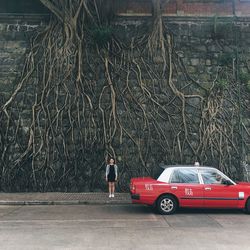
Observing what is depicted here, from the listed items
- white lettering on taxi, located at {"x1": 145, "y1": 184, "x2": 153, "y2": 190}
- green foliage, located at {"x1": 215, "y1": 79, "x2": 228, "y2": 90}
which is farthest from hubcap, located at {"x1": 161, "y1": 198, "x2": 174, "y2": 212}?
green foliage, located at {"x1": 215, "y1": 79, "x2": 228, "y2": 90}

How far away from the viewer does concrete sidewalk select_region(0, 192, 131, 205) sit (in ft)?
40.7

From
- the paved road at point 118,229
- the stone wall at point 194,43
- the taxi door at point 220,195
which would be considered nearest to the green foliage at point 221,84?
the stone wall at point 194,43

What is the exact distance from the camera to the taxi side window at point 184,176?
10695 millimetres

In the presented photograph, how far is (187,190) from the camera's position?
10461mm

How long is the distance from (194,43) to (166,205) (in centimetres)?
833

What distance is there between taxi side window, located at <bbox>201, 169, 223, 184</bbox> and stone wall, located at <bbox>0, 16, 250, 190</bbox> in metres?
5.09

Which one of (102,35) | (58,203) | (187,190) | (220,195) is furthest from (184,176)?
(102,35)

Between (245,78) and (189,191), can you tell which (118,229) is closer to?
(189,191)

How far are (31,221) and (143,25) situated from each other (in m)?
10.0

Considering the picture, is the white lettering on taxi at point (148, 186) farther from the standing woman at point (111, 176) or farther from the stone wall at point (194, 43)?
the stone wall at point (194, 43)

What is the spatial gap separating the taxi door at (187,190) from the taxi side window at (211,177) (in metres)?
0.21

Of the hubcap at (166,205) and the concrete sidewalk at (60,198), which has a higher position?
the hubcap at (166,205)

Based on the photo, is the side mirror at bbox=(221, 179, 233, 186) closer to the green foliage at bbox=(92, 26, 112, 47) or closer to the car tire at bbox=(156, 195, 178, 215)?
the car tire at bbox=(156, 195, 178, 215)

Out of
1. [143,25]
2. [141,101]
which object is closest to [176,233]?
[141,101]
